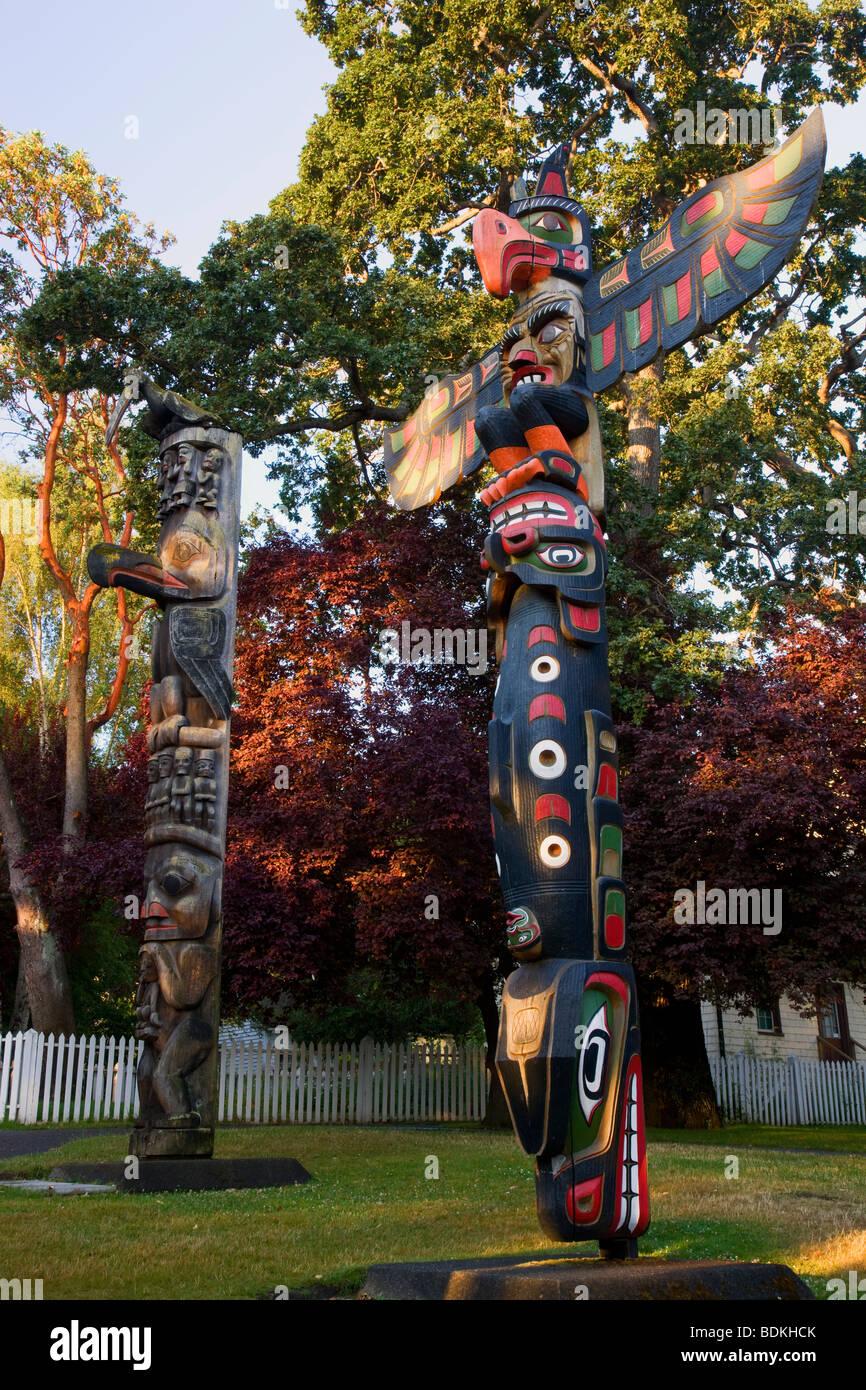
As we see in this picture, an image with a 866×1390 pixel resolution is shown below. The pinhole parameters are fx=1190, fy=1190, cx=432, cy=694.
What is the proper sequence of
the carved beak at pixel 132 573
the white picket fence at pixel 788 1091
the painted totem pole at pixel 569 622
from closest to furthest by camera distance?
the painted totem pole at pixel 569 622
the carved beak at pixel 132 573
the white picket fence at pixel 788 1091

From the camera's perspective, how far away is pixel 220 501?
35.2ft

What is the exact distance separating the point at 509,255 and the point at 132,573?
4194 millimetres

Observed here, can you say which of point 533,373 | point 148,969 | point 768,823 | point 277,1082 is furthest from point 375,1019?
point 533,373

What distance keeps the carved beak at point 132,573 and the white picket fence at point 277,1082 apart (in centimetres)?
801

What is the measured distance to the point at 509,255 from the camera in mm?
7707

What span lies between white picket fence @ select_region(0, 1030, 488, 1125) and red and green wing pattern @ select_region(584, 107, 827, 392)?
12.0 m

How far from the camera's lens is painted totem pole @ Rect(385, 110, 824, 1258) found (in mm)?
5340

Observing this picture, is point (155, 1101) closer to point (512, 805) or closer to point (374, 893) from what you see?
point (512, 805)

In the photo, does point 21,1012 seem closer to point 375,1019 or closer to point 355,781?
point 375,1019

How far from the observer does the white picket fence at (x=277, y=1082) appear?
51.5 ft

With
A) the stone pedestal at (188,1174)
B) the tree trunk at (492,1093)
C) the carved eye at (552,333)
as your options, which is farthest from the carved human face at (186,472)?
the tree trunk at (492,1093)

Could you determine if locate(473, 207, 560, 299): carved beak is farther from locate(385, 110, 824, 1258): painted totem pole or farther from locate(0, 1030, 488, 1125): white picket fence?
locate(0, 1030, 488, 1125): white picket fence

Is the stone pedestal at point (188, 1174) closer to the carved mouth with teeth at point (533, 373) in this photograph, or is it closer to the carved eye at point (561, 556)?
the carved eye at point (561, 556)
